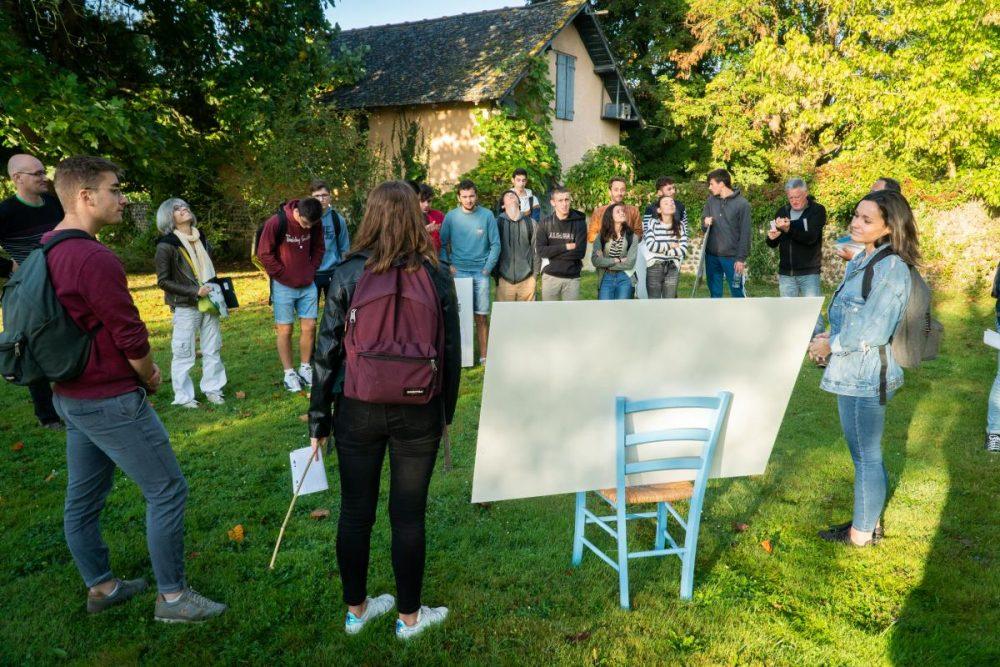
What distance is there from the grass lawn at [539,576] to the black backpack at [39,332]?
1.36 meters

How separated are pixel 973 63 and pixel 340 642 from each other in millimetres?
14623

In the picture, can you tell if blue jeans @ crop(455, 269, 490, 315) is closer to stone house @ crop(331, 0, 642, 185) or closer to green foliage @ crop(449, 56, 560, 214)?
green foliage @ crop(449, 56, 560, 214)

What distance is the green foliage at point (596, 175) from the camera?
Result: 2056 centimetres

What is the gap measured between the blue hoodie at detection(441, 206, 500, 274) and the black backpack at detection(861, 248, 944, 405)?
4.88 m

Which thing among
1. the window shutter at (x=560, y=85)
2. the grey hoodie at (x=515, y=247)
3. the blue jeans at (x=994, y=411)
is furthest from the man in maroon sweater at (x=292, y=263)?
the window shutter at (x=560, y=85)

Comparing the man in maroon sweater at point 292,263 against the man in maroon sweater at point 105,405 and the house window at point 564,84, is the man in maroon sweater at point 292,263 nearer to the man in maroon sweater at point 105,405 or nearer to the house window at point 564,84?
the man in maroon sweater at point 105,405

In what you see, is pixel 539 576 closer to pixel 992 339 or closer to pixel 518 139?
pixel 992 339

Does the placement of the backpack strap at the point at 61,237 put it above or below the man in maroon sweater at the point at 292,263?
above

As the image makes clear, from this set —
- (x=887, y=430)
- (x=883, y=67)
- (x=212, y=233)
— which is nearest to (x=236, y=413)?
(x=887, y=430)

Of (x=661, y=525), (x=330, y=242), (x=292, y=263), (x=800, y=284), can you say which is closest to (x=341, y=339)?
(x=661, y=525)

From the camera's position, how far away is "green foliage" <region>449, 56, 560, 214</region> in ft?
60.6

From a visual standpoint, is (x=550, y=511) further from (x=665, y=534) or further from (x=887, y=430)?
(x=887, y=430)

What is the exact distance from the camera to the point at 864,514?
158 inches

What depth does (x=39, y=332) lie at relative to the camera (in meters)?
2.80
